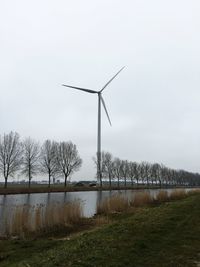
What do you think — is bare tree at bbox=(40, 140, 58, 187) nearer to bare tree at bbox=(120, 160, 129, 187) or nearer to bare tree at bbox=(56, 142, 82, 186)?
bare tree at bbox=(56, 142, 82, 186)

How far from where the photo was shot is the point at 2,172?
5931 cm

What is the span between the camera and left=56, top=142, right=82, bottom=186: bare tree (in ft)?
235

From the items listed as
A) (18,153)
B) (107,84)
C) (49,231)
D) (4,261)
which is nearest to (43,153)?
(18,153)

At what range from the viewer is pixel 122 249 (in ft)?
25.8

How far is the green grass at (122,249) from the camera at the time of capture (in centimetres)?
691

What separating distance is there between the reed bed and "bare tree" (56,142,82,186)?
56.4 metres

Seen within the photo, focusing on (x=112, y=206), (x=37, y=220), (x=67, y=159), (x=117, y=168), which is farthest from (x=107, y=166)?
(x=37, y=220)

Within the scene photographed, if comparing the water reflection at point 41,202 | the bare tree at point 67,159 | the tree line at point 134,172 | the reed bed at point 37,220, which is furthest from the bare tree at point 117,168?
the reed bed at point 37,220

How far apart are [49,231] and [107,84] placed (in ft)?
100

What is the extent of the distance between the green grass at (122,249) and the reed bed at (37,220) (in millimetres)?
1503

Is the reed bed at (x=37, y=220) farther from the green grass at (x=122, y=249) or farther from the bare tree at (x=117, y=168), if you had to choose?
the bare tree at (x=117, y=168)

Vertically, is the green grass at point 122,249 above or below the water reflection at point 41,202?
below

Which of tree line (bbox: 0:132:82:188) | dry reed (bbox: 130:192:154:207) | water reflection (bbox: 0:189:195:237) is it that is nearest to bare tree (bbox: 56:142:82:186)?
tree line (bbox: 0:132:82:188)

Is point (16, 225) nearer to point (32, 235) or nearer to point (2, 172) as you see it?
point (32, 235)
